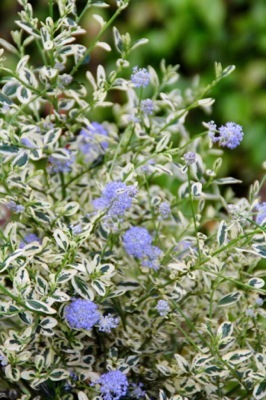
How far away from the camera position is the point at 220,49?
348 centimetres

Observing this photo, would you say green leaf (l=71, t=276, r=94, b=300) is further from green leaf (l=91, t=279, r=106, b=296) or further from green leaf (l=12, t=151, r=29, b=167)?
green leaf (l=12, t=151, r=29, b=167)

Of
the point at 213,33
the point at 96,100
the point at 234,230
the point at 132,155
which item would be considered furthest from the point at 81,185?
the point at 213,33

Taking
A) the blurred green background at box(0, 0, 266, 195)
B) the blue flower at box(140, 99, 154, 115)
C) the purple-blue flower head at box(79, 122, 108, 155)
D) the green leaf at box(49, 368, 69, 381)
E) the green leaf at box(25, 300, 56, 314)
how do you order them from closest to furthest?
the green leaf at box(25, 300, 56, 314) < the green leaf at box(49, 368, 69, 381) < the blue flower at box(140, 99, 154, 115) < the purple-blue flower head at box(79, 122, 108, 155) < the blurred green background at box(0, 0, 266, 195)

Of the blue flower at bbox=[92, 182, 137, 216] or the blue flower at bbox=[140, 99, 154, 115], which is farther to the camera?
the blue flower at bbox=[140, 99, 154, 115]

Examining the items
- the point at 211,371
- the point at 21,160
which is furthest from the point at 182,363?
the point at 21,160

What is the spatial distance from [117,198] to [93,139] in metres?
0.41

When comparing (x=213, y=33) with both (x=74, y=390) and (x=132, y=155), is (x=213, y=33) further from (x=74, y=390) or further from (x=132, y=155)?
(x=74, y=390)

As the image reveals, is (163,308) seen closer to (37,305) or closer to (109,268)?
(109,268)

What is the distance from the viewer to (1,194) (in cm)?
128

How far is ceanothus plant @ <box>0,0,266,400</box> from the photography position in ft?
3.83

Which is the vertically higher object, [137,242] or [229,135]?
[229,135]

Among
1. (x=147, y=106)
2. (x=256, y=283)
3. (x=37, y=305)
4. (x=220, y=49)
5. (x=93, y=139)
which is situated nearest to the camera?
(x=37, y=305)

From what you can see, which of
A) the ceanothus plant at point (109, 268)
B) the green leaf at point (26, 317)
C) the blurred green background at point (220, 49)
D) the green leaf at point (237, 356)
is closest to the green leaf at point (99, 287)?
the ceanothus plant at point (109, 268)

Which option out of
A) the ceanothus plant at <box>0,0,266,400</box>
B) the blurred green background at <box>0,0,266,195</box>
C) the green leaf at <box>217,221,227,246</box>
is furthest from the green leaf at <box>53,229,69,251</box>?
the blurred green background at <box>0,0,266,195</box>
